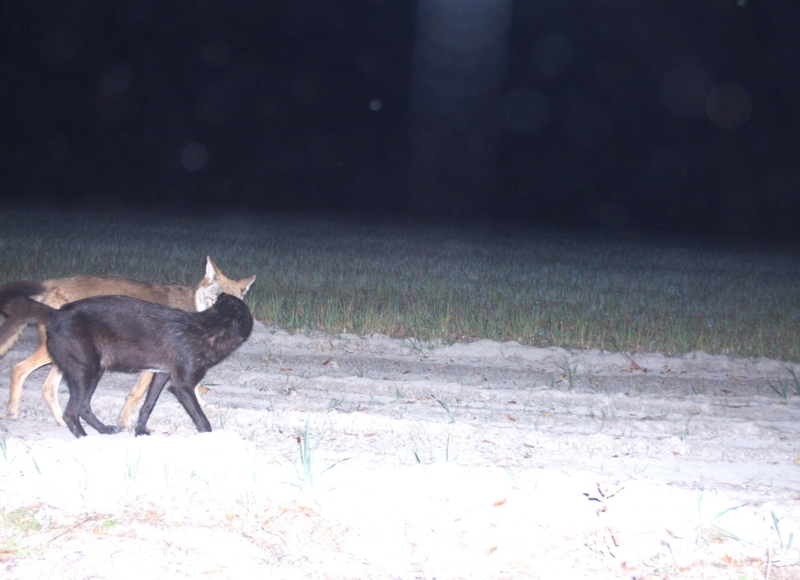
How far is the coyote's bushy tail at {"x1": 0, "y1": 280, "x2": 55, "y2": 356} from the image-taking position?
208 inches

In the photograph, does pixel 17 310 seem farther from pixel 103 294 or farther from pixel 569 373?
pixel 569 373

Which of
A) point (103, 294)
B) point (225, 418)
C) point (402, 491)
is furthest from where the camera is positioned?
point (103, 294)

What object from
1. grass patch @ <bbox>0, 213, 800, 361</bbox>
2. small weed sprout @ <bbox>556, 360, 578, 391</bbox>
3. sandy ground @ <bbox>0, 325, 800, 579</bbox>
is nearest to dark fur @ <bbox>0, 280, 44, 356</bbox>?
sandy ground @ <bbox>0, 325, 800, 579</bbox>

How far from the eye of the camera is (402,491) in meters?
4.26

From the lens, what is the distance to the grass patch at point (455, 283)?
9.86 metres

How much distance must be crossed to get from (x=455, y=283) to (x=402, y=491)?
1041 cm

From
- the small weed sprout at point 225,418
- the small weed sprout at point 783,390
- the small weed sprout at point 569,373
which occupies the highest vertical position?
the small weed sprout at point 783,390

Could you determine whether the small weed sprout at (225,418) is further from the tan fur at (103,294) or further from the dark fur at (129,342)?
the tan fur at (103,294)

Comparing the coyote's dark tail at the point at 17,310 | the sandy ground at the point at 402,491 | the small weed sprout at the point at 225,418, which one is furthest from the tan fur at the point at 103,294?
the small weed sprout at the point at 225,418

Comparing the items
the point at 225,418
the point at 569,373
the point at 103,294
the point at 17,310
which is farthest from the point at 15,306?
the point at 569,373

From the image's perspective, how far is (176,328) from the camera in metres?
5.47

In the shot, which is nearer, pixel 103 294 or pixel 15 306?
pixel 15 306

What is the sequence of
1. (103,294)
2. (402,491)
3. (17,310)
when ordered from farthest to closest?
1. (103,294)
2. (17,310)
3. (402,491)

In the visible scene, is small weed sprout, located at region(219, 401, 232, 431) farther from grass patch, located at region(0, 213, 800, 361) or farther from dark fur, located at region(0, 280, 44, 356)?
grass patch, located at region(0, 213, 800, 361)
